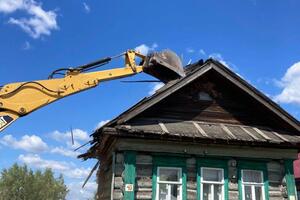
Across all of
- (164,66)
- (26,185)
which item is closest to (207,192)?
(164,66)

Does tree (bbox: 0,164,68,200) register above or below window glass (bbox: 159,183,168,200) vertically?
above

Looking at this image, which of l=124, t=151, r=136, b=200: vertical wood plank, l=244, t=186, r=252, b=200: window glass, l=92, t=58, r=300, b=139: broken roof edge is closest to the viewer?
l=124, t=151, r=136, b=200: vertical wood plank

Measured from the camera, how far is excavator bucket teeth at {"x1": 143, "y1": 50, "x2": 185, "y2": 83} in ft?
43.7

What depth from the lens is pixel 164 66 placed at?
43.8 feet

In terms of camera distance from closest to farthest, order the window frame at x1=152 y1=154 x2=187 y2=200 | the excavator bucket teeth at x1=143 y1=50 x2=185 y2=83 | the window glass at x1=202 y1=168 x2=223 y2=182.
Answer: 1. the window frame at x1=152 y1=154 x2=187 y2=200
2. the window glass at x1=202 y1=168 x2=223 y2=182
3. the excavator bucket teeth at x1=143 y1=50 x2=185 y2=83

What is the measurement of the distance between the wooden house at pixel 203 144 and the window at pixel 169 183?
0.10 ft

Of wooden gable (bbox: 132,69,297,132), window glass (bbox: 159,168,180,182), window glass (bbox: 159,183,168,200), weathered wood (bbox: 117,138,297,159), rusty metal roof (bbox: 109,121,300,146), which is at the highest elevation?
wooden gable (bbox: 132,69,297,132)

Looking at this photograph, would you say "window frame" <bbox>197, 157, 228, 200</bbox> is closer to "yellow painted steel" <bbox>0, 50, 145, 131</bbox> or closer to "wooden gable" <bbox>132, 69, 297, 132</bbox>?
"wooden gable" <bbox>132, 69, 297, 132</bbox>

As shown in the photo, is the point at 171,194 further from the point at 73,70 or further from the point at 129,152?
the point at 73,70

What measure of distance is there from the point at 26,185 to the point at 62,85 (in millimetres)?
68473

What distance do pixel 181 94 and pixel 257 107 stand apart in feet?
9.11

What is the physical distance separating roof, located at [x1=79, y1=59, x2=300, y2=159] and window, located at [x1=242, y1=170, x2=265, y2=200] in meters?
1.25

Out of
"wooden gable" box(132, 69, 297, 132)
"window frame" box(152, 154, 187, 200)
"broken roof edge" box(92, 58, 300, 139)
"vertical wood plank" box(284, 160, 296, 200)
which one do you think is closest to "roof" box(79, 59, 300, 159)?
"broken roof edge" box(92, 58, 300, 139)

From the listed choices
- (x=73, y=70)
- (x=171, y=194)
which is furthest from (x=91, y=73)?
(x=171, y=194)
